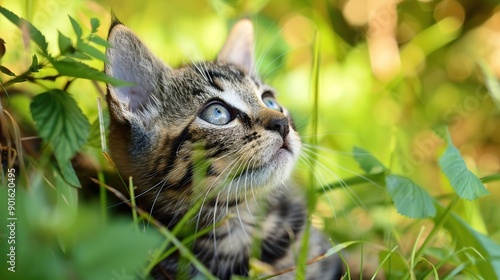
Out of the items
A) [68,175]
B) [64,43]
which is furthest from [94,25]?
[68,175]

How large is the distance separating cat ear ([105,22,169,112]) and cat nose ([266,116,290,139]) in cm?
30

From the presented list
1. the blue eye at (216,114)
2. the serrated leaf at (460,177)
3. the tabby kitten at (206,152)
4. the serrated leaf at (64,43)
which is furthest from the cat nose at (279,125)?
the serrated leaf at (64,43)

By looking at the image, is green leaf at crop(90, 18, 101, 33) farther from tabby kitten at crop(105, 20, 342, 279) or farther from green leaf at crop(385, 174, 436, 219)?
green leaf at crop(385, 174, 436, 219)

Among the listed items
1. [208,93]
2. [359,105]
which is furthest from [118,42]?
[359,105]

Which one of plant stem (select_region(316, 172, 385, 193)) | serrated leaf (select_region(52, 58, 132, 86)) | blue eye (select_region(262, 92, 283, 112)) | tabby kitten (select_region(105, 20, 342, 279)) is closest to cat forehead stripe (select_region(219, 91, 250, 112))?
tabby kitten (select_region(105, 20, 342, 279))

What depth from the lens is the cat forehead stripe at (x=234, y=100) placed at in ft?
4.32

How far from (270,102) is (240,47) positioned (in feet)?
0.96

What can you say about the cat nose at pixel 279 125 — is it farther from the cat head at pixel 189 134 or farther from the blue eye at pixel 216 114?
the blue eye at pixel 216 114

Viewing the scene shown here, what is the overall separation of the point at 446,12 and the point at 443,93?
451 millimetres

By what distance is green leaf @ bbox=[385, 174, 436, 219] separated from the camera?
119cm

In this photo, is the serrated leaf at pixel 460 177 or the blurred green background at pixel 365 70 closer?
the serrated leaf at pixel 460 177

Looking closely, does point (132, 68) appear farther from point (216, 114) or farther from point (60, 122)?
point (60, 122)

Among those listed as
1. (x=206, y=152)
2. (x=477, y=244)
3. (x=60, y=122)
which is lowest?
(x=477, y=244)

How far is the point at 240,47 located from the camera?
1.69 m
